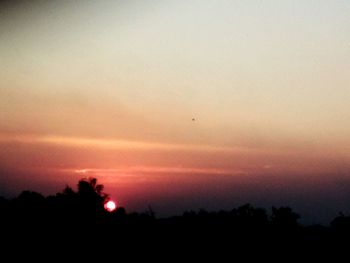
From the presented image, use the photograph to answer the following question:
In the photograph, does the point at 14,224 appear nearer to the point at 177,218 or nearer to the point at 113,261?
the point at 113,261

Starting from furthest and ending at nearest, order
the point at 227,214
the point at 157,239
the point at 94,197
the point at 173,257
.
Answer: the point at 227,214 → the point at 94,197 → the point at 157,239 → the point at 173,257

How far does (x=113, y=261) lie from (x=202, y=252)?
528 centimetres

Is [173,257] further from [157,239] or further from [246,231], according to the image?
A: [246,231]

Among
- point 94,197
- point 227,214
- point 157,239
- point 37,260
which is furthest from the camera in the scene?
point 227,214

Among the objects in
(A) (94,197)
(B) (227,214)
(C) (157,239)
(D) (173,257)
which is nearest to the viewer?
(D) (173,257)

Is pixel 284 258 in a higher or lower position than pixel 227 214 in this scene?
lower

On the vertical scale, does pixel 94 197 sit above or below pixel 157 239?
above

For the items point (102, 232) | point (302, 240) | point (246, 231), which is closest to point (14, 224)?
point (102, 232)

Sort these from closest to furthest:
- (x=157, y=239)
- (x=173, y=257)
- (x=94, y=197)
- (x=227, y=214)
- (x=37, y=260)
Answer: (x=37, y=260) < (x=173, y=257) < (x=157, y=239) < (x=94, y=197) < (x=227, y=214)

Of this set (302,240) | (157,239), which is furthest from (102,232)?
(302,240)

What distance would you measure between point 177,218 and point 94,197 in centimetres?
605

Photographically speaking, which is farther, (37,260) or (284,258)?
(284,258)

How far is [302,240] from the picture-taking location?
3822 centimetres

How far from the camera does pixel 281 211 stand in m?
45.7
